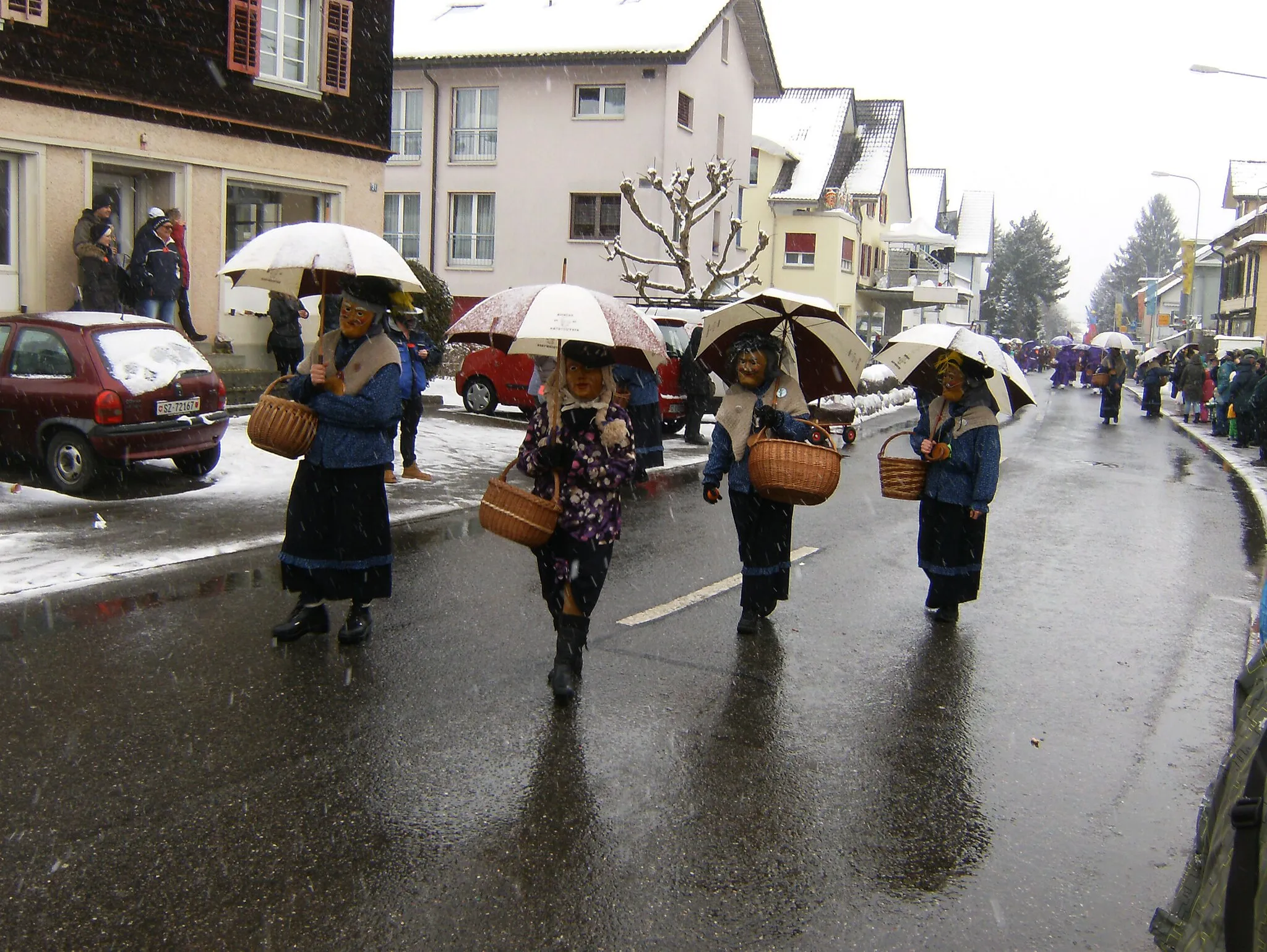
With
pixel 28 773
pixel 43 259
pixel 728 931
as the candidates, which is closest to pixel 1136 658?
pixel 728 931

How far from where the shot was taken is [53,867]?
372cm

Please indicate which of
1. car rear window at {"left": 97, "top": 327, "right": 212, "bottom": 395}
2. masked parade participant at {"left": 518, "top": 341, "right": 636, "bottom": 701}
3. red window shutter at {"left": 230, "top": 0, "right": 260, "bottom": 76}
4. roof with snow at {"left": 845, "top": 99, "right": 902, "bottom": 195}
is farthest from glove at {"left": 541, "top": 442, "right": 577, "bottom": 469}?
roof with snow at {"left": 845, "top": 99, "right": 902, "bottom": 195}

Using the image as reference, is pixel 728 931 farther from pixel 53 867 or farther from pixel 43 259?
pixel 43 259

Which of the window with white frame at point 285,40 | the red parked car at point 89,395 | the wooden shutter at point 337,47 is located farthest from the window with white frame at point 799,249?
the red parked car at point 89,395

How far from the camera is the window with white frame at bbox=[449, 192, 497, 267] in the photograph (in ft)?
109

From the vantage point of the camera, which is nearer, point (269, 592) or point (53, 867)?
point (53, 867)

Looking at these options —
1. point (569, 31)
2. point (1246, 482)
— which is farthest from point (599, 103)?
point (1246, 482)

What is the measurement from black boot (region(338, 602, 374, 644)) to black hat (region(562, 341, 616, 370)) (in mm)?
1897

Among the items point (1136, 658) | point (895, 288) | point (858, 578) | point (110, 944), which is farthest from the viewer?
point (895, 288)

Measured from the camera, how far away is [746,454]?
663cm

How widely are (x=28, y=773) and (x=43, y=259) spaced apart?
41.4ft

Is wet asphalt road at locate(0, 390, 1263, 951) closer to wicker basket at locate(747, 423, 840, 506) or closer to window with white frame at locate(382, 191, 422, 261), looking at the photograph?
wicker basket at locate(747, 423, 840, 506)

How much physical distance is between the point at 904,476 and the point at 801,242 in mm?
37776

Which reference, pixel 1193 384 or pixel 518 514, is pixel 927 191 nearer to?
pixel 1193 384
